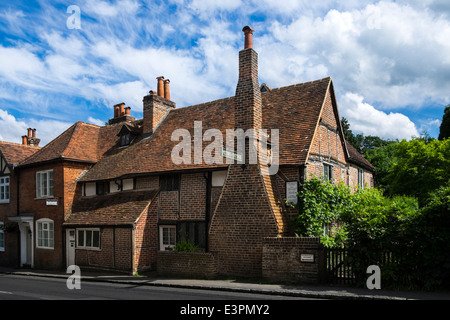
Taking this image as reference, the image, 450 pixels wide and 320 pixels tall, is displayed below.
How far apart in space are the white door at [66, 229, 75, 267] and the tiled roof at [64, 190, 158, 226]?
23.1 inches

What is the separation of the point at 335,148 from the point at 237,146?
242 inches

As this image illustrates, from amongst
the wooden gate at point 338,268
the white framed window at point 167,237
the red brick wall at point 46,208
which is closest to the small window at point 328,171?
the wooden gate at point 338,268

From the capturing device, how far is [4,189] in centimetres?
2391

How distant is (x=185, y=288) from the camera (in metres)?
12.6

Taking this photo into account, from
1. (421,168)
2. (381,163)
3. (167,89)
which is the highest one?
(167,89)

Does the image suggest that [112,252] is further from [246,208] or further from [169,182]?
[246,208]

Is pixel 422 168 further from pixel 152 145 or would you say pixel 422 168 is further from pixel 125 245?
pixel 125 245

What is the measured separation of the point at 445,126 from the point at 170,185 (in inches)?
1176

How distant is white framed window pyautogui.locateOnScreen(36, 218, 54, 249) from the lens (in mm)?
20344

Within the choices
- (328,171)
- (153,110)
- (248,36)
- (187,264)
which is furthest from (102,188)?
(328,171)

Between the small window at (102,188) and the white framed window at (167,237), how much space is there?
4.42 metres

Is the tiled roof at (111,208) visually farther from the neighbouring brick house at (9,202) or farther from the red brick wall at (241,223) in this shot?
the neighbouring brick house at (9,202)

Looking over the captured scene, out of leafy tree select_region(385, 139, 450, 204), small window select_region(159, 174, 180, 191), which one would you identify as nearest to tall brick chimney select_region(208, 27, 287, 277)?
small window select_region(159, 174, 180, 191)

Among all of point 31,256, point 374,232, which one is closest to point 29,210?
point 31,256
